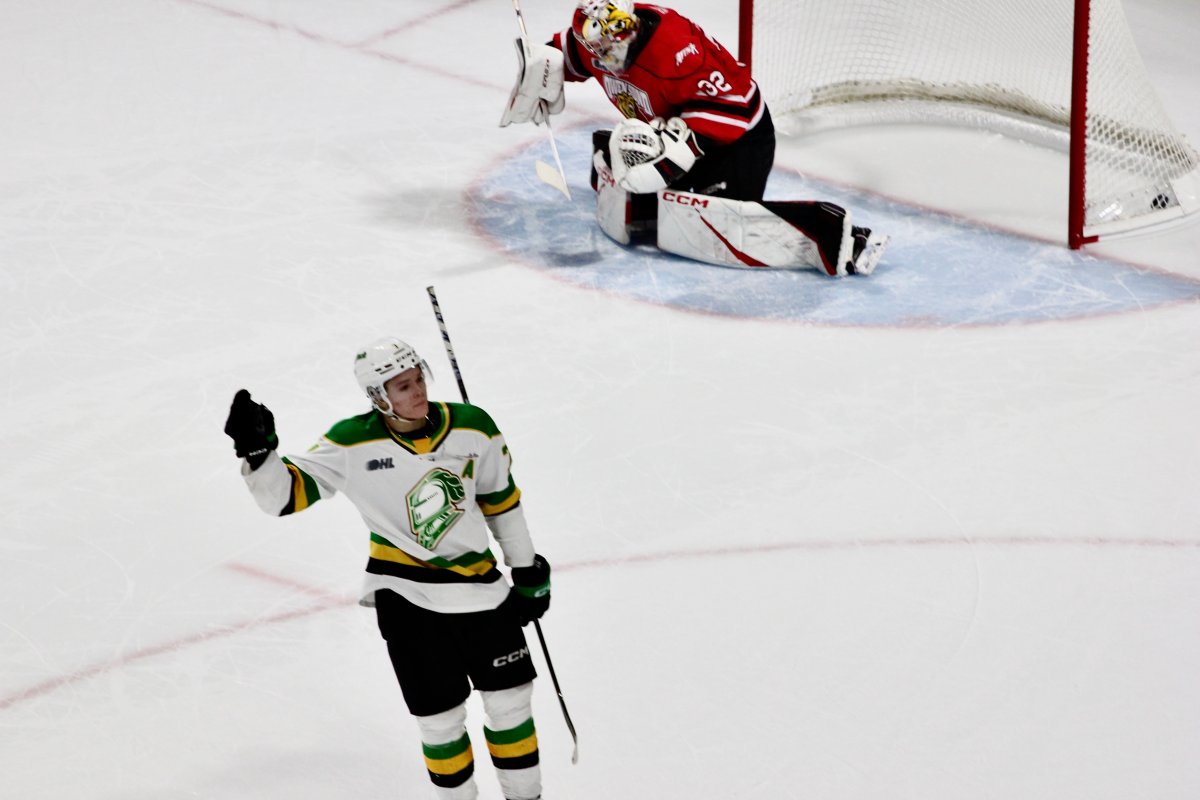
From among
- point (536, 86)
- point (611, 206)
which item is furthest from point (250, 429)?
point (536, 86)

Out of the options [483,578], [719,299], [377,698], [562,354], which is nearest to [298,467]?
[483,578]

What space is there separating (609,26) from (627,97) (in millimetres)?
340

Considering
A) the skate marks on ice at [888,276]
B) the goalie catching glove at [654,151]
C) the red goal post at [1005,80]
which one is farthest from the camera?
the red goal post at [1005,80]

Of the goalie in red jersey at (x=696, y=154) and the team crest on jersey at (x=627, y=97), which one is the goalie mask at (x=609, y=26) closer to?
the goalie in red jersey at (x=696, y=154)

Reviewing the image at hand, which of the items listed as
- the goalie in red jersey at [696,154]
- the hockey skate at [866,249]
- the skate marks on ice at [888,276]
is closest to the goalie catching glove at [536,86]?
the goalie in red jersey at [696,154]

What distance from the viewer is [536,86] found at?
202 inches

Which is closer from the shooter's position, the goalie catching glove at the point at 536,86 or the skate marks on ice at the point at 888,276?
the skate marks on ice at the point at 888,276

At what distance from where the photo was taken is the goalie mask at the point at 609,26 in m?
4.64

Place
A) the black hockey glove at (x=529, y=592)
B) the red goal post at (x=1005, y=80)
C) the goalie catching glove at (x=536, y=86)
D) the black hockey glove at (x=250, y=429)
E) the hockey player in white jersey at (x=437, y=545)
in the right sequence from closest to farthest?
the black hockey glove at (x=250, y=429) → the hockey player in white jersey at (x=437, y=545) → the black hockey glove at (x=529, y=592) → the red goal post at (x=1005, y=80) → the goalie catching glove at (x=536, y=86)

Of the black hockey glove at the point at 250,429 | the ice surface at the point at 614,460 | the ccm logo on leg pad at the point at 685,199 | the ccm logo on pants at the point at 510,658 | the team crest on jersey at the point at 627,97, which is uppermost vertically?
the black hockey glove at the point at 250,429

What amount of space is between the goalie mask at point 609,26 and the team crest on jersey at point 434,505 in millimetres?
2462

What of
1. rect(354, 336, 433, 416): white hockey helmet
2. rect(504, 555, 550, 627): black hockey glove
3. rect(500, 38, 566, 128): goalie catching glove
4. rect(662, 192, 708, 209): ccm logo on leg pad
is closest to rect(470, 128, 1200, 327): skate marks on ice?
rect(662, 192, 708, 209): ccm logo on leg pad

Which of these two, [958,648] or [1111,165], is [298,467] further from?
[1111,165]

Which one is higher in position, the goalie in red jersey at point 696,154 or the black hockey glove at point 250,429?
the black hockey glove at point 250,429
